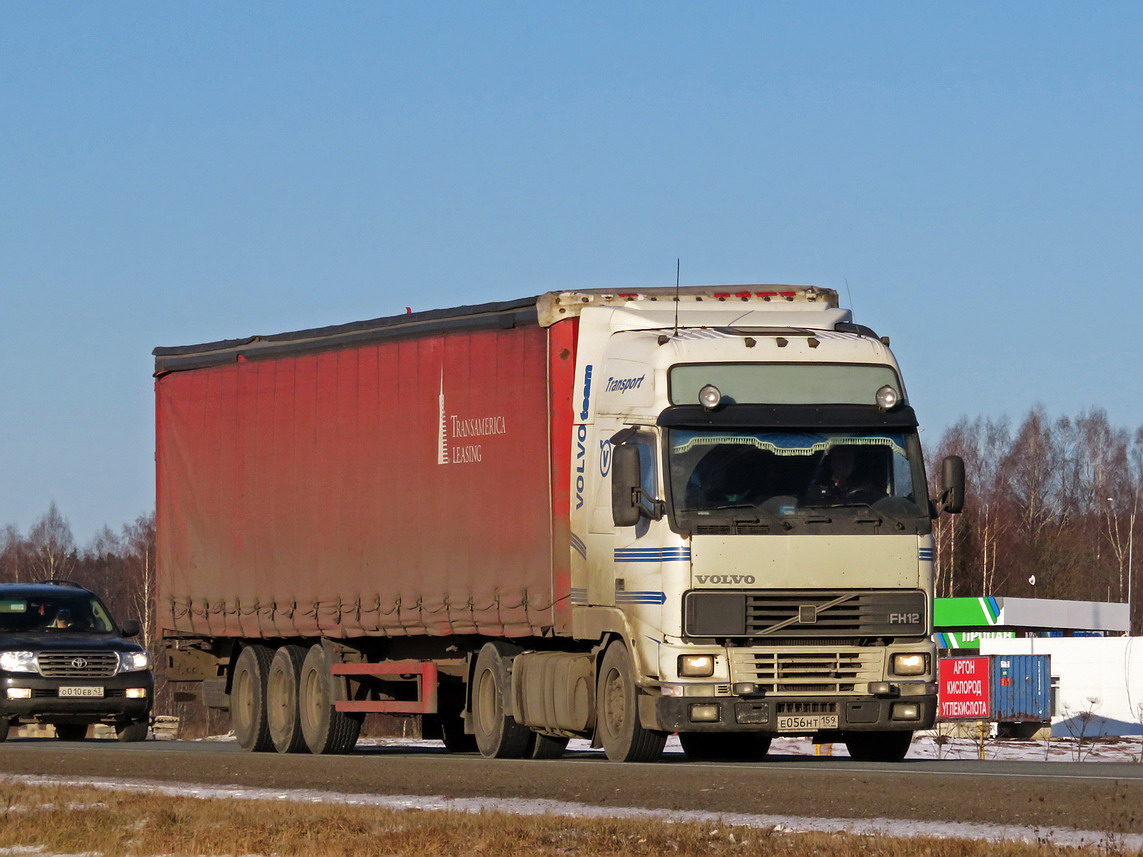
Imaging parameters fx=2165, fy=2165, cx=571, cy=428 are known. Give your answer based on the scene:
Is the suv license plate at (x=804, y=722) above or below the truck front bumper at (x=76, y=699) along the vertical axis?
above

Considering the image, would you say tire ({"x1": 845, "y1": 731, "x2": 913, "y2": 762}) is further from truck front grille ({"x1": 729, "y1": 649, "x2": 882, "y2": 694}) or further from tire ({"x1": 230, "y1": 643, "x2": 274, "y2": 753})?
tire ({"x1": 230, "y1": 643, "x2": 274, "y2": 753})

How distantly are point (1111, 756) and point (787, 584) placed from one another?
15679 mm

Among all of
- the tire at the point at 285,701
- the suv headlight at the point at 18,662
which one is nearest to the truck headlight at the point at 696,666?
the tire at the point at 285,701

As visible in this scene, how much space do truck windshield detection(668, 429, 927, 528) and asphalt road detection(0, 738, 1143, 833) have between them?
2.09 m

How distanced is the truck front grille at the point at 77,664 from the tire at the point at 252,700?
9.12 ft

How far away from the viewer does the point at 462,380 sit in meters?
20.8

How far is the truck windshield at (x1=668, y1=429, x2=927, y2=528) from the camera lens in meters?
17.6

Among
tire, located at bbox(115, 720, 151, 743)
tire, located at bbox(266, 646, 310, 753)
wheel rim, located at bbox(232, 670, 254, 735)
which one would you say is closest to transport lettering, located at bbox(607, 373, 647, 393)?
tire, located at bbox(266, 646, 310, 753)

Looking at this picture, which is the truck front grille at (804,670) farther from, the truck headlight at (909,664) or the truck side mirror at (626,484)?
the truck side mirror at (626,484)

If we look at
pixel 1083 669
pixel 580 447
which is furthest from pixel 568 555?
pixel 1083 669

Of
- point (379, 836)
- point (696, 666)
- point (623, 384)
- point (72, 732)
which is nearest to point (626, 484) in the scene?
point (623, 384)

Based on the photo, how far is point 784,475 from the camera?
57.9ft

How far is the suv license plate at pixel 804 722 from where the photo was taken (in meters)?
17.5

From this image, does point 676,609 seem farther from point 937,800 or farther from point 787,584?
point 937,800
